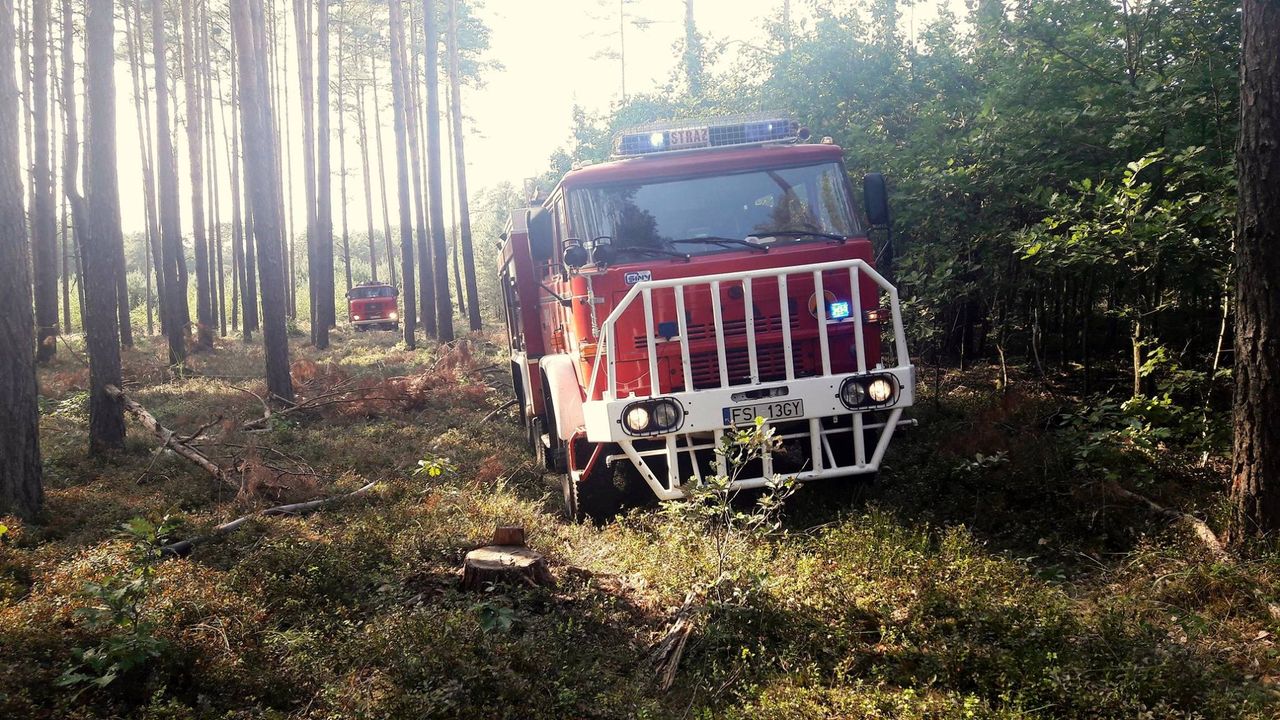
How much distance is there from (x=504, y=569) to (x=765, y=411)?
2064mm

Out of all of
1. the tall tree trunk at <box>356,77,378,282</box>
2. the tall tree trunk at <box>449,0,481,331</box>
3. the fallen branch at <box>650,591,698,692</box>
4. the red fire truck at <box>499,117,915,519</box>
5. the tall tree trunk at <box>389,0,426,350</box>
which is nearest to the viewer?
the fallen branch at <box>650,591,698,692</box>

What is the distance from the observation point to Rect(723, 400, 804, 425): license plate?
19.4 feet

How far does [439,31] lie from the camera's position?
2836cm

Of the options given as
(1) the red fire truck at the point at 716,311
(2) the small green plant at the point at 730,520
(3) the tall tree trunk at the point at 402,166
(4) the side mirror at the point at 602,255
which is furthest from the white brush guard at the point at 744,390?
(3) the tall tree trunk at the point at 402,166

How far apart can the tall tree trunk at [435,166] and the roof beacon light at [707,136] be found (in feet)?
48.6

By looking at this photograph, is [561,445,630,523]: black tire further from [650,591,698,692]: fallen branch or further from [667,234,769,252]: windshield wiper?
[650,591,698,692]: fallen branch

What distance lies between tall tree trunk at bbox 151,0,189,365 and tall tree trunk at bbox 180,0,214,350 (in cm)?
101

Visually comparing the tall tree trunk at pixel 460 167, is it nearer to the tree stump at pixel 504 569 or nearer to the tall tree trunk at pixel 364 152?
the tall tree trunk at pixel 364 152

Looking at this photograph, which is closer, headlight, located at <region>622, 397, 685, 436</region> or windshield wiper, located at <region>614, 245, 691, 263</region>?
headlight, located at <region>622, 397, 685, 436</region>

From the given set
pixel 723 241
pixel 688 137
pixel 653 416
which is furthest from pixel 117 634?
pixel 688 137

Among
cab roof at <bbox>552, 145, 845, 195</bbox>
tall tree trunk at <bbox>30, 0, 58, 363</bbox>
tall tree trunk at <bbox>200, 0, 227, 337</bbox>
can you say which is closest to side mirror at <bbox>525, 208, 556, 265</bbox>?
cab roof at <bbox>552, 145, 845, 195</bbox>

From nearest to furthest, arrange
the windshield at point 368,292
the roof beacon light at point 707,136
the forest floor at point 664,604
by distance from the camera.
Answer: the forest floor at point 664,604
the roof beacon light at point 707,136
the windshield at point 368,292

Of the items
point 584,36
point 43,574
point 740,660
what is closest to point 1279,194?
point 740,660

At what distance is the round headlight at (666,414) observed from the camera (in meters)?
5.87
